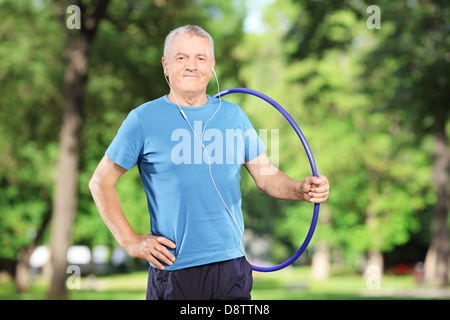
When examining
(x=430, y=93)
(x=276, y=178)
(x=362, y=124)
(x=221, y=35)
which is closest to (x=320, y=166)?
(x=362, y=124)

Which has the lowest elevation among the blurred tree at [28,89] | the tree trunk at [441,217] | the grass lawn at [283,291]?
the grass lawn at [283,291]

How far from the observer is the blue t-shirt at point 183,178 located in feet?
8.95

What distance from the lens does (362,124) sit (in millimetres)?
33031

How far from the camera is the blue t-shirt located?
107 inches

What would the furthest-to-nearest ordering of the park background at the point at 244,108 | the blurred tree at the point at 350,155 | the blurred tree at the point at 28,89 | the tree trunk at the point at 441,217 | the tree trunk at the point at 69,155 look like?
the blurred tree at the point at 350,155
the tree trunk at the point at 441,217
the blurred tree at the point at 28,89
the park background at the point at 244,108
the tree trunk at the point at 69,155

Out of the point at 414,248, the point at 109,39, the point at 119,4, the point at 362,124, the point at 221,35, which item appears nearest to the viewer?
the point at 119,4

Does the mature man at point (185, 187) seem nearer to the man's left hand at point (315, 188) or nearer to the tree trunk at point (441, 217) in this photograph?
the man's left hand at point (315, 188)

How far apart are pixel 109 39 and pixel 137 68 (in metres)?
1.39

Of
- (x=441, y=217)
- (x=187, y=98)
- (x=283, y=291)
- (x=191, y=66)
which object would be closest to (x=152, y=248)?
(x=187, y=98)

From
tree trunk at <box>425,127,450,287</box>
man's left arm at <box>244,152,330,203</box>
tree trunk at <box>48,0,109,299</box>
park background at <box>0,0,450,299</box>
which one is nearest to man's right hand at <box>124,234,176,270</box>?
man's left arm at <box>244,152,330,203</box>

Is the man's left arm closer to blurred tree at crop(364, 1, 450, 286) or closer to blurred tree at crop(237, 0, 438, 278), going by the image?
blurred tree at crop(364, 1, 450, 286)

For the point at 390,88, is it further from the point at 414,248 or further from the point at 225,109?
the point at 225,109

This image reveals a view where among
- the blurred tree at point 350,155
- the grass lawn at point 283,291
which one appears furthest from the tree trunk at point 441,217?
the blurred tree at point 350,155

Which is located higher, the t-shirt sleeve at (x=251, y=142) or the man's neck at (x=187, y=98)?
the man's neck at (x=187, y=98)
